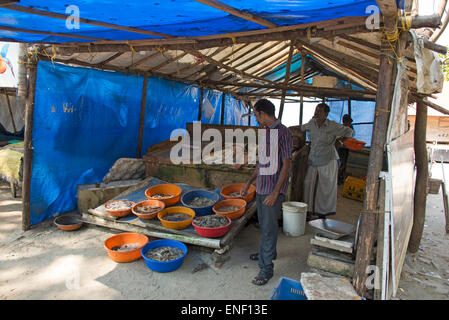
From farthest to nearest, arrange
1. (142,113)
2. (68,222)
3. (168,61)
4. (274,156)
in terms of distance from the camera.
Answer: (142,113) < (168,61) < (68,222) < (274,156)

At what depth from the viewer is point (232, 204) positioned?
4.57 metres

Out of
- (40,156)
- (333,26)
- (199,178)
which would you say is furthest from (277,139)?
(40,156)

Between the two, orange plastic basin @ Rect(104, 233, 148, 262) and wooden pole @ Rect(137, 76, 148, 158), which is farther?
wooden pole @ Rect(137, 76, 148, 158)

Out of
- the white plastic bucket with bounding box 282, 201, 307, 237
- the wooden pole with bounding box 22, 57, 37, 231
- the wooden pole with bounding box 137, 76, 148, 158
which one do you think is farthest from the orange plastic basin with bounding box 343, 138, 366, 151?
the wooden pole with bounding box 22, 57, 37, 231

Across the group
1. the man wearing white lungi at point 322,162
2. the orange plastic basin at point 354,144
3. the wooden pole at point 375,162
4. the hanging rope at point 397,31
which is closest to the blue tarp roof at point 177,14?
the hanging rope at point 397,31

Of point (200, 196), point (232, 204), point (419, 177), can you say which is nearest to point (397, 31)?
point (232, 204)

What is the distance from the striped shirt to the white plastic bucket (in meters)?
1.51

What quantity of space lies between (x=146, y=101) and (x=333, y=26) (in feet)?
15.8

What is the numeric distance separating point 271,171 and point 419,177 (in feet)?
10.6

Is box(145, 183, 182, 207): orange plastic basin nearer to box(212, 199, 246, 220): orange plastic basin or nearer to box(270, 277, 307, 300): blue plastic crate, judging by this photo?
box(212, 199, 246, 220): orange plastic basin

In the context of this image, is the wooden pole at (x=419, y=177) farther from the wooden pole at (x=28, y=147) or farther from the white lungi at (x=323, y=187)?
the wooden pole at (x=28, y=147)

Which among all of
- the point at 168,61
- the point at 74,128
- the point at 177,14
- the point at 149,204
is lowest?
the point at 149,204

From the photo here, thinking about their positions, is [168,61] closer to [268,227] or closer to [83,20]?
[83,20]

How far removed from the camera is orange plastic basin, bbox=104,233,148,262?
3.59 metres
